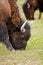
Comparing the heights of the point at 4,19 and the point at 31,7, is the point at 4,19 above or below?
above

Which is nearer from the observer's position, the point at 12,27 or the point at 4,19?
the point at 4,19

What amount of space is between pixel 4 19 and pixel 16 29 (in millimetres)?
772

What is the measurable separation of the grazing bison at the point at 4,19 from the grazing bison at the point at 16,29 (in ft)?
0.91

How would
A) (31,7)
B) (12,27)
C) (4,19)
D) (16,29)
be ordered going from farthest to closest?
(31,7) < (16,29) < (12,27) < (4,19)

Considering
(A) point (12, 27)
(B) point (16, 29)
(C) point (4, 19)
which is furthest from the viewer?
(B) point (16, 29)

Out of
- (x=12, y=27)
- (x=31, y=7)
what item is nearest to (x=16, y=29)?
(x=12, y=27)

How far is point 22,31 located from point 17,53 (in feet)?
4.35

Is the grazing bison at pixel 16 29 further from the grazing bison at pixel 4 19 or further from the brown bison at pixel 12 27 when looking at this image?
the grazing bison at pixel 4 19

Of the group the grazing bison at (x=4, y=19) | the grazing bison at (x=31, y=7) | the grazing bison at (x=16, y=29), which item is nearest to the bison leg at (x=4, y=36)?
the grazing bison at (x=4, y=19)

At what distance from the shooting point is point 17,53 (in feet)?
31.2

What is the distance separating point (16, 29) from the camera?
10.7m

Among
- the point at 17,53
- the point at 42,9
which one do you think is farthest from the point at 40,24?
the point at 17,53

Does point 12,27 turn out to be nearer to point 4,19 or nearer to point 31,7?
point 4,19

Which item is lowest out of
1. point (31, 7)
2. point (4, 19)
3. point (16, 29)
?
point (31, 7)
